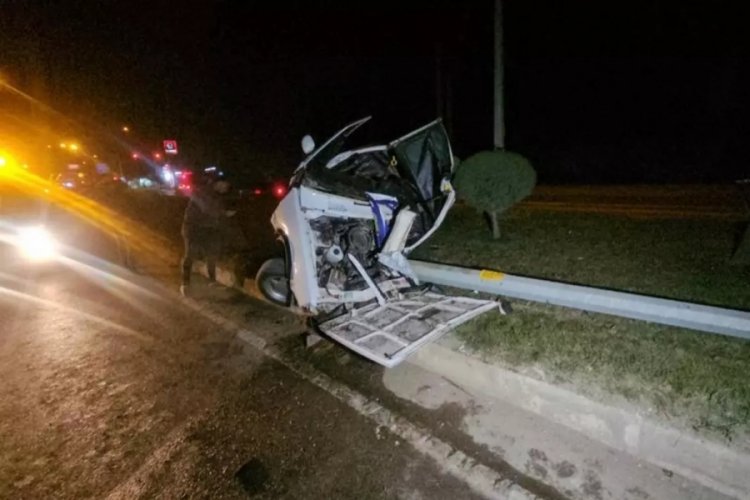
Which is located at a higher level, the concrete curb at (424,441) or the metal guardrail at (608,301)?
the metal guardrail at (608,301)

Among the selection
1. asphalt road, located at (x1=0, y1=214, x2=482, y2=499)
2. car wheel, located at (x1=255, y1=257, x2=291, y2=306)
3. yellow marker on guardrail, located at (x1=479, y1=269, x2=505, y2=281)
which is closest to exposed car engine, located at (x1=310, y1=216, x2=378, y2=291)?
asphalt road, located at (x1=0, y1=214, x2=482, y2=499)

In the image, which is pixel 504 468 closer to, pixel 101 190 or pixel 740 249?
pixel 740 249

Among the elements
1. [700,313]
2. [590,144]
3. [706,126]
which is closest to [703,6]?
[706,126]

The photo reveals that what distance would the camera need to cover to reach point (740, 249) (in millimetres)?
4957

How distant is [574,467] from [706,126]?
23.6m

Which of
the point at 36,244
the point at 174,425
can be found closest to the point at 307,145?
the point at 174,425

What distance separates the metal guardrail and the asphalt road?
1760 millimetres

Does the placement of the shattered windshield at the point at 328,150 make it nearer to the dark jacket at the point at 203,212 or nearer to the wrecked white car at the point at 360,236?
the wrecked white car at the point at 360,236

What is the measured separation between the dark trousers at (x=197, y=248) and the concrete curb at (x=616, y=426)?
4451mm

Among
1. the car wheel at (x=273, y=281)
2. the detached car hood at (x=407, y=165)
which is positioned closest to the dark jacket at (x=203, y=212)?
the car wheel at (x=273, y=281)

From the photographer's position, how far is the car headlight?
929 cm

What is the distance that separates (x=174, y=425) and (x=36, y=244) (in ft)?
28.9

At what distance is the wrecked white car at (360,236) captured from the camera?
4379mm

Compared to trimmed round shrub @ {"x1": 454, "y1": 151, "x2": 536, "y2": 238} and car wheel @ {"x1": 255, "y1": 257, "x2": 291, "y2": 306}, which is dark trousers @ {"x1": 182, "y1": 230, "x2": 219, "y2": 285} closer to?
car wheel @ {"x1": 255, "y1": 257, "x2": 291, "y2": 306}
